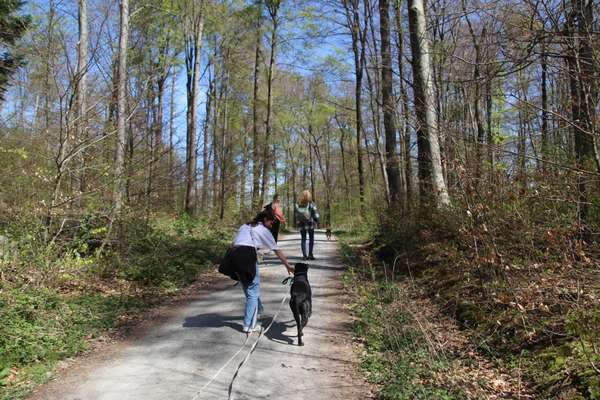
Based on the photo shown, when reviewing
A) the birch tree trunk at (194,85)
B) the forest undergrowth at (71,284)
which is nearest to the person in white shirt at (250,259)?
the forest undergrowth at (71,284)

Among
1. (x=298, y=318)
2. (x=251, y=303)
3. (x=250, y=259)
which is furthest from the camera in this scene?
(x=251, y=303)

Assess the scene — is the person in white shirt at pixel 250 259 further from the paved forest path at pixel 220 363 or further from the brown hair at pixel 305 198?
the brown hair at pixel 305 198

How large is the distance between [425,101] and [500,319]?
5.33 meters

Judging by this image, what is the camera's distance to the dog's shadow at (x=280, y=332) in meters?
6.37

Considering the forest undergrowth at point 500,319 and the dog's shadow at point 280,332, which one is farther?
the dog's shadow at point 280,332

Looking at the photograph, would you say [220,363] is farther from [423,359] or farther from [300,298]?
[423,359]

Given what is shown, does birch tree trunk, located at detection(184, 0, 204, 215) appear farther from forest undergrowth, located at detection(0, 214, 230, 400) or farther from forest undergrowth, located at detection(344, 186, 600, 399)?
forest undergrowth, located at detection(344, 186, 600, 399)

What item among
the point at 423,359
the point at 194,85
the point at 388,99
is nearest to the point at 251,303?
the point at 423,359

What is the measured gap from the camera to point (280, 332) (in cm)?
672

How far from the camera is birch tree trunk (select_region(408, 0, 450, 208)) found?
9.77 m

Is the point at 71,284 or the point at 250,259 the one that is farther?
the point at 71,284

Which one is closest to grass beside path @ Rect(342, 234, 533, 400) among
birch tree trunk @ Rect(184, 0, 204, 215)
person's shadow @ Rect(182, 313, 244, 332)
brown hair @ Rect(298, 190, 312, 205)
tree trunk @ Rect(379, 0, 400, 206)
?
person's shadow @ Rect(182, 313, 244, 332)

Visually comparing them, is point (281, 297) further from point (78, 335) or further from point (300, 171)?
point (300, 171)

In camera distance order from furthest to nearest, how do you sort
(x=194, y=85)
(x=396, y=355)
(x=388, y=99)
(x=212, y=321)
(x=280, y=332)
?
(x=194, y=85), (x=388, y=99), (x=212, y=321), (x=280, y=332), (x=396, y=355)
